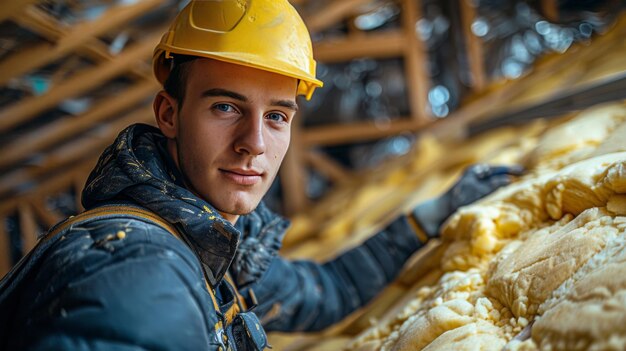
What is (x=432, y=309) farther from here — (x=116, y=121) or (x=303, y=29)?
(x=116, y=121)

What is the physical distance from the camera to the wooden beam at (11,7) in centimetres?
240

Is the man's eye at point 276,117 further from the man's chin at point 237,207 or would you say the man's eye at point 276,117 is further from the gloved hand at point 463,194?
the gloved hand at point 463,194

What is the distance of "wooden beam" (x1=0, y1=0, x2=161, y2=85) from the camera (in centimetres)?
294

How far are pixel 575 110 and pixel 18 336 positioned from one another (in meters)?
2.70

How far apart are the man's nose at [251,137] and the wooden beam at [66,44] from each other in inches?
73.7

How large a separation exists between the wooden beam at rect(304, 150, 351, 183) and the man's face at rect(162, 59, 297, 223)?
3253mm

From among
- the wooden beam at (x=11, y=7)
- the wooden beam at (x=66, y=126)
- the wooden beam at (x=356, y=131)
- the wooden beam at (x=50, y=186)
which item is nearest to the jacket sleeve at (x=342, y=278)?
the wooden beam at (x=11, y=7)

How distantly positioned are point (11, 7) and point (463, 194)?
2.26 meters

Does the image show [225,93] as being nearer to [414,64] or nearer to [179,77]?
[179,77]

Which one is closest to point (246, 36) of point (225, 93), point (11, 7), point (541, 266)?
point (225, 93)

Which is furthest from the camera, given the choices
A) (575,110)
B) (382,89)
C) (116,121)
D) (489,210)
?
(382,89)

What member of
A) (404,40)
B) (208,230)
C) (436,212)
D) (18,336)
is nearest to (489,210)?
(436,212)

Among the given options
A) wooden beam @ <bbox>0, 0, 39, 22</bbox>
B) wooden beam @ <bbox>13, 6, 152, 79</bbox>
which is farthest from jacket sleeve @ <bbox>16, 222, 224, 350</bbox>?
wooden beam @ <bbox>13, 6, 152, 79</bbox>

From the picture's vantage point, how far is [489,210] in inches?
78.3
